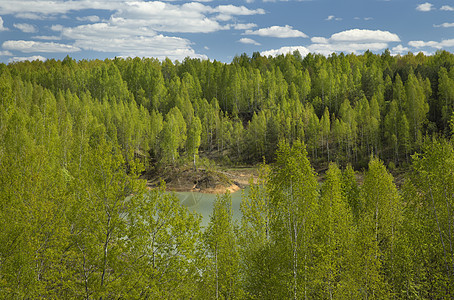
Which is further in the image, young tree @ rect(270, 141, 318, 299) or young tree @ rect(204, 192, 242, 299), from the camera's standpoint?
young tree @ rect(204, 192, 242, 299)

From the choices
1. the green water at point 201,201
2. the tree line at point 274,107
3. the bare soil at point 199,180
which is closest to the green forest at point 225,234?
the green water at point 201,201

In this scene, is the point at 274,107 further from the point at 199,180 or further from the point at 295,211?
the point at 295,211

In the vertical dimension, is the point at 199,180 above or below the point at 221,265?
below

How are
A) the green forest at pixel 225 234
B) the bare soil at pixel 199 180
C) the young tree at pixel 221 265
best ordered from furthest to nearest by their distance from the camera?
the bare soil at pixel 199 180 → the young tree at pixel 221 265 → the green forest at pixel 225 234

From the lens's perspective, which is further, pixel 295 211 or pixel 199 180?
pixel 199 180

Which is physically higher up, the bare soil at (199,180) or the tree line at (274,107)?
the tree line at (274,107)

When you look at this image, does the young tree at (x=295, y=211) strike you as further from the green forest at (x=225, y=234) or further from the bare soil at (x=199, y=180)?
the bare soil at (x=199, y=180)

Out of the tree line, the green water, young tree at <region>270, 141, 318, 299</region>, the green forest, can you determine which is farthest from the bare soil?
young tree at <region>270, 141, 318, 299</region>

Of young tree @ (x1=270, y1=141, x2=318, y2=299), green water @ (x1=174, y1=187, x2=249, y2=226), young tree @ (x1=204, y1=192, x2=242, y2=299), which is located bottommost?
green water @ (x1=174, y1=187, x2=249, y2=226)

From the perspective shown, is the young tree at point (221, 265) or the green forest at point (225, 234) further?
the young tree at point (221, 265)

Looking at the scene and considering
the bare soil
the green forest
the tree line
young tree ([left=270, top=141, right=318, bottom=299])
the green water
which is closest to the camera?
the green forest

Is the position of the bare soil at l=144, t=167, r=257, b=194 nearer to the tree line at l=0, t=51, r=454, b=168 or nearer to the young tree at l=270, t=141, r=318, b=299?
the tree line at l=0, t=51, r=454, b=168

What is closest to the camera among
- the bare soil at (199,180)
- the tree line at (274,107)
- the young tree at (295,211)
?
the young tree at (295,211)

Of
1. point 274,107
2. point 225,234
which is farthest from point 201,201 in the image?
point 274,107
